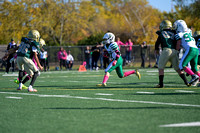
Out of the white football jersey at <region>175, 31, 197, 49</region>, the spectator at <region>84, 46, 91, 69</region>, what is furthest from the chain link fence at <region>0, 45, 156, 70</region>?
the white football jersey at <region>175, 31, 197, 49</region>

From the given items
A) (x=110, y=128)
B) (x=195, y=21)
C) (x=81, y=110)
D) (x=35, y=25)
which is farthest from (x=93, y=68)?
(x=195, y=21)

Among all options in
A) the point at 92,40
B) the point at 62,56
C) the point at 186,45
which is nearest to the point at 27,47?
the point at 186,45

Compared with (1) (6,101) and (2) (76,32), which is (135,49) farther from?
(2) (76,32)

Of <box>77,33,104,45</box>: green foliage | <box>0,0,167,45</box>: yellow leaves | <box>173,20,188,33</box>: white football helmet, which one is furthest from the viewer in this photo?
<box>77,33,104,45</box>: green foliage

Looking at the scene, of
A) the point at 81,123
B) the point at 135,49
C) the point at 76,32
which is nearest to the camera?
the point at 81,123

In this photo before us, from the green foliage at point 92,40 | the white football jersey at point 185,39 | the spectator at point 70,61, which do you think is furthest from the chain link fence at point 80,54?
the green foliage at point 92,40

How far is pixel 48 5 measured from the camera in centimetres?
5284

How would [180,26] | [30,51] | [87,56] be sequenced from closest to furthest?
[180,26] → [30,51] → [87,56]

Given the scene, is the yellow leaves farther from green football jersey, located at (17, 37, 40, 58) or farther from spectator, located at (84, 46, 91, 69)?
green football jersey, located at (17, 37, 40, 58)

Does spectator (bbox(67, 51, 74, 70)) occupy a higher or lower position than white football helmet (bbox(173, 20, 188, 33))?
lower

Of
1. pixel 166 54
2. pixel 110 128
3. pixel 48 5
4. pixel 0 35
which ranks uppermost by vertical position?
Result: pixel 48 5

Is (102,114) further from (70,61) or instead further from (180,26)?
(70,61)

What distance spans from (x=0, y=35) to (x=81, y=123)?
157 feet

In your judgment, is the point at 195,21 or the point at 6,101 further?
the point at 195,21
